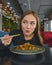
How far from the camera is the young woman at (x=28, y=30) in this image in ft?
4.02

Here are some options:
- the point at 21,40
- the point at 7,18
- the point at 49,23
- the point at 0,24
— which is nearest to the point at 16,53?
the point at 21,40

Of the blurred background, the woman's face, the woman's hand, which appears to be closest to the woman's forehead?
the woman's face

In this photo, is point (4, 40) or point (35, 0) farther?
point (35, 0)

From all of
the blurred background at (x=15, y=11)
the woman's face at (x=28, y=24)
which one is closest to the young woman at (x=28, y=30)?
the woman's face at (x=28, y=24)

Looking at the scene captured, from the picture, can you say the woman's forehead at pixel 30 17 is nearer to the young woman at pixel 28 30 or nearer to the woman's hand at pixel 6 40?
the young woman at pixel 28 30

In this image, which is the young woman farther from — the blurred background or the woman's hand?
the blurred background

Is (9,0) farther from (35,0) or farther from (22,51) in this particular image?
(22,51)

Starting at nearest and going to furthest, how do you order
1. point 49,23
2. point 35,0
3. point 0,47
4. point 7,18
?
1. point 0,47
2. point 7,18
3. point 35,0
4. point 49,23

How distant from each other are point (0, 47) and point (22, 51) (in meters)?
0.25

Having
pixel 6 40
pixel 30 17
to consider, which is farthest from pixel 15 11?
pixel 6 40

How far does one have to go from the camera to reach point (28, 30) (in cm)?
123

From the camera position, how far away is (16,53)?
1062mm

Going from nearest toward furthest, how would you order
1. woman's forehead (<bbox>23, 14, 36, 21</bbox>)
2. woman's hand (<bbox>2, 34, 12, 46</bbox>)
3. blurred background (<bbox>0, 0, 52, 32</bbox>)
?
woman's hand (<bbox>2, 34, 12, 46</bbox>) < woman's forehead (<bbox>23, 14, 36, 21</bbox>) < blurred background (<bbox>0, 0, 52, 32</bbox>)

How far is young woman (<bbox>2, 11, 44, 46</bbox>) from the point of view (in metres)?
1.22
